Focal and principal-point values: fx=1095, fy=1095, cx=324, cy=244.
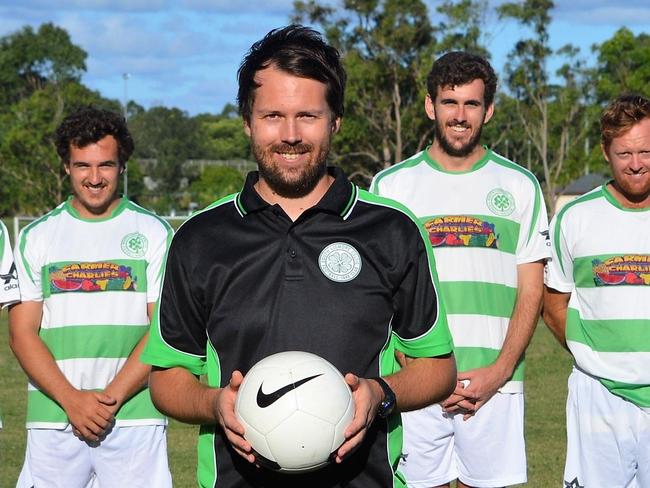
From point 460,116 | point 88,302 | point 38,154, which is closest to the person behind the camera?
point 88,302

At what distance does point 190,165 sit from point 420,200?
97801 millimetres

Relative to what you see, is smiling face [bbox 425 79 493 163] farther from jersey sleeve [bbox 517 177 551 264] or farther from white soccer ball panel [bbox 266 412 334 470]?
white soccer ball panel [bbox 266 412 334 470]

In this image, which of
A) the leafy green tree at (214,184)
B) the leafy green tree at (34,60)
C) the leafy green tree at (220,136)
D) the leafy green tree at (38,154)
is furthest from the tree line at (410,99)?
the leafy green tree at (220,136)

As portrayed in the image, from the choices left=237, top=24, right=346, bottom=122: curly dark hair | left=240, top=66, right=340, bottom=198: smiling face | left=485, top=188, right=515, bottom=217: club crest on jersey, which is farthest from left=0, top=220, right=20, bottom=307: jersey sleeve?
left=485, top=188, right=515, bottom=217: club crest on jersey

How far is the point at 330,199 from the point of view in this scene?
11.6ft

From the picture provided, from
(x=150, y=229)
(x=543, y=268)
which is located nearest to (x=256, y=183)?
(x=150, y=229)

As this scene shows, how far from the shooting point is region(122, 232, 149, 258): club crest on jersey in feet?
19.3

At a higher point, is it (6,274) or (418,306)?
(418,306)

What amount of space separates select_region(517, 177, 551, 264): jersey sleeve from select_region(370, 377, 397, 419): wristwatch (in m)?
3.02

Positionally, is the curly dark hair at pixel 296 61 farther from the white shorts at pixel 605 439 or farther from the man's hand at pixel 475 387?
the white shorts at pixel 605 439

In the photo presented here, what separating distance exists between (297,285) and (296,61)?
71 centimetres

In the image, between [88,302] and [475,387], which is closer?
[88,302]

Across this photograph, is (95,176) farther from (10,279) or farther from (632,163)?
(632,163)

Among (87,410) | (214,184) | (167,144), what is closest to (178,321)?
(87,410)
